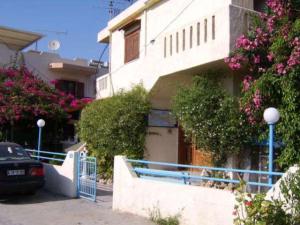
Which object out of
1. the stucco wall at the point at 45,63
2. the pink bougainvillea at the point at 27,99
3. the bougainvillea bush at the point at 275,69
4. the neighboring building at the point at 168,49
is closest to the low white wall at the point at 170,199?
the bougainvillea bush at the point at 275,69

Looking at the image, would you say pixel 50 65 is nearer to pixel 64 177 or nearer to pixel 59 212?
pixel 64 177

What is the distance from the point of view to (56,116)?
18.7 metres

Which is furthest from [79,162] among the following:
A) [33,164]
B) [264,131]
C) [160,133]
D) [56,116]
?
[56,116]

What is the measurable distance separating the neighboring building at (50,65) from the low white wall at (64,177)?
9.06m

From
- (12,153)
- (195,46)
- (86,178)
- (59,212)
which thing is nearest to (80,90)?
(12,153)

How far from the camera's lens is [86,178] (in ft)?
37.3

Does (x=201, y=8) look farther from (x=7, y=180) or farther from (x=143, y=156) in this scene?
(x=7, y=180)

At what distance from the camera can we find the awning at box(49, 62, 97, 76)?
2356cm

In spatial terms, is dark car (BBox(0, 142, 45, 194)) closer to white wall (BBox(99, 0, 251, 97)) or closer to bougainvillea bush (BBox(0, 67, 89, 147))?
white wall (BBox(99, 0, 251, 97))

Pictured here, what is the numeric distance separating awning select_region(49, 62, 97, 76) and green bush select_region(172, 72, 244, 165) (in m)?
13.7

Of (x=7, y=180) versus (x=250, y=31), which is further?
(x=7, y=180)

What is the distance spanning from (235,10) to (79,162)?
564cm

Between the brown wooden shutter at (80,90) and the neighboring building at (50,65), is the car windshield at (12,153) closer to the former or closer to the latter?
the neighboring building at (50,65)

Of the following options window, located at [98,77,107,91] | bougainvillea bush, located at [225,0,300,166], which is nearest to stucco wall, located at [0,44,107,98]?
window, located at [98,77,107,91]
